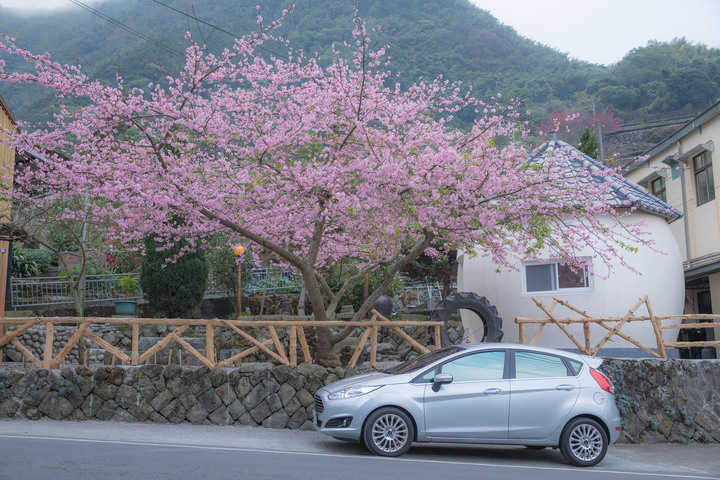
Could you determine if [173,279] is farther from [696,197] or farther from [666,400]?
[696,197]

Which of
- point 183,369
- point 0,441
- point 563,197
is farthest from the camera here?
point 563,197

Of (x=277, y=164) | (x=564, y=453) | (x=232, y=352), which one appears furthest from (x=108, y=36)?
(x=564, y=453)

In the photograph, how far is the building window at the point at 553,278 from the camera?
15.0 metres

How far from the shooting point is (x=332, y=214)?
1092cm

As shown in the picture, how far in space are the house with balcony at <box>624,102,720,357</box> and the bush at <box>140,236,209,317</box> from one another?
1371 cm

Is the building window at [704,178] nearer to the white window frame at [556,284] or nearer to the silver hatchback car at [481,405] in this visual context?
the white window frame at [556,284]

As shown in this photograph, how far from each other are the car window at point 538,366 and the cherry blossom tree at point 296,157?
2.79 meters

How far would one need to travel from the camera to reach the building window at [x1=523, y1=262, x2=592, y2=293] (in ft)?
49.1

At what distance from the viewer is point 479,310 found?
587 inches

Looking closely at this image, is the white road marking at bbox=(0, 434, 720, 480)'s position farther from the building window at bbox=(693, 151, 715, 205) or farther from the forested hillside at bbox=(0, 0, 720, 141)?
the forested hillside at bbox=(0, 0, 720, 141)

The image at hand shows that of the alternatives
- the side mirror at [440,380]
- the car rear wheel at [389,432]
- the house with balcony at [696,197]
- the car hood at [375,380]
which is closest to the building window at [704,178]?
the house with balcony at [696,197]

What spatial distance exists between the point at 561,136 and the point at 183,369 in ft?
140

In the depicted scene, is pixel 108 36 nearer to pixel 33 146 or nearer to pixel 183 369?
pixel 33 146

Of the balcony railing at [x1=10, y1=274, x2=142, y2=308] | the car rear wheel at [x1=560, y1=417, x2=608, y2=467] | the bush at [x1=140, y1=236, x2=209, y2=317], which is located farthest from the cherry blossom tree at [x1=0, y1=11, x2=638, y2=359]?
the balcony railing at [x1=10, y1=274, x2=142, y2=308]
